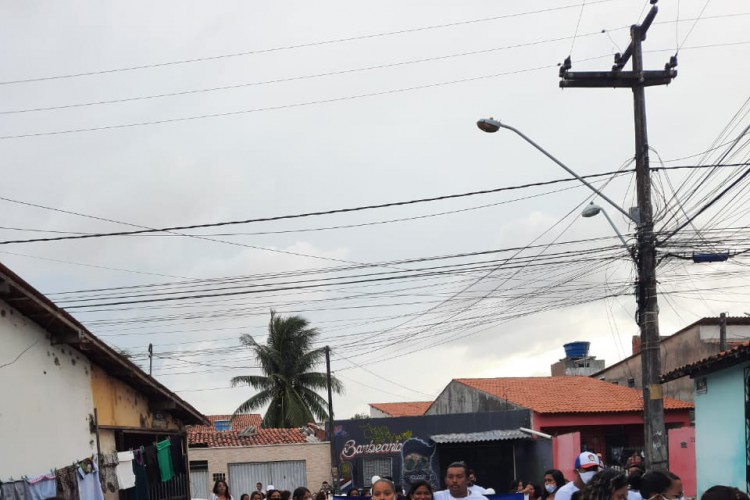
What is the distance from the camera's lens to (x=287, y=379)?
4462cm

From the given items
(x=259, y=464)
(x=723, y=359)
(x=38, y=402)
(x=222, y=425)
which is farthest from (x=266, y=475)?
(x=723, y=359)

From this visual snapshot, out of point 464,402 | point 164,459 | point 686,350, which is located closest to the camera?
point 164,459

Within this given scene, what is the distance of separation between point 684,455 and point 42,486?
1700cm

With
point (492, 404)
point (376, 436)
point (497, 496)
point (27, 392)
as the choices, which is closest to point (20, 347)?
point (27, 392)

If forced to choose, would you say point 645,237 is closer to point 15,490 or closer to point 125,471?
point 125,471

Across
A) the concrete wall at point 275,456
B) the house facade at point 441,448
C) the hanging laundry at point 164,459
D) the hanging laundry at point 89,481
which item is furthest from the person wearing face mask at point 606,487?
the concrete wall at point 275,456

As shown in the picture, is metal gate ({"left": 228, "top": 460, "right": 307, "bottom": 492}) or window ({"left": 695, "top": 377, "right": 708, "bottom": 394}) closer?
window ({"left": 695, "top": 377, "right": 708, "bottom": 394})

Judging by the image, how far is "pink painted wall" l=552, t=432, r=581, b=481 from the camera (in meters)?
29.2

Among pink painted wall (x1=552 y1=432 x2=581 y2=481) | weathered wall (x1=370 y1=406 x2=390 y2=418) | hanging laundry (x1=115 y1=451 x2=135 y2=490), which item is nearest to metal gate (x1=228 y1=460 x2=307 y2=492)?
pink painted wall (x1=552 y1=432 x2=581 y2=481)

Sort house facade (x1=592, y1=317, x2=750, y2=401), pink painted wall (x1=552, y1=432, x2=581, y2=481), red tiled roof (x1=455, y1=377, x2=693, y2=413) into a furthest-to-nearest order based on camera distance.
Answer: red tiled roof (x1=455, y1=377, x2=693, y2=413) < house facade (x1=592, y1=317, x2=750, y2=401) < pink painted wall (x1=552, y1=432, x2=581, y2=481)

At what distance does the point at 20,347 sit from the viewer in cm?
1334

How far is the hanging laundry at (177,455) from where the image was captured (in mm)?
19531

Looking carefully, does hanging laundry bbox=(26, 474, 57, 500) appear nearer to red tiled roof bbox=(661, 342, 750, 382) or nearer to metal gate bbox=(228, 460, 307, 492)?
red tiled roof bbox=(661, 342, 750, 382)

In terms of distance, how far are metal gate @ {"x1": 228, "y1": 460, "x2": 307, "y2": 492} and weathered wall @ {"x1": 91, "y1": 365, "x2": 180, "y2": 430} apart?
784 inches
